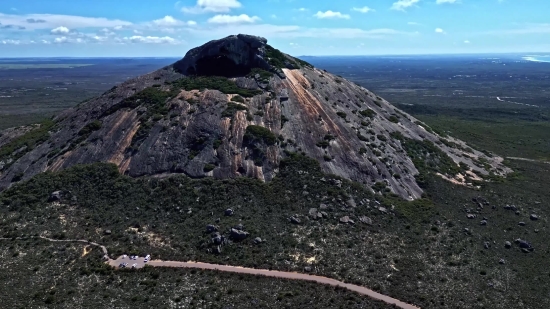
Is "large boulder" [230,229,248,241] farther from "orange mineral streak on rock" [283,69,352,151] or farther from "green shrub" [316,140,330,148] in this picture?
"orange mineral streak on rock" [283,69,352,151]

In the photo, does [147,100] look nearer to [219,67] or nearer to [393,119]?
[219,67]

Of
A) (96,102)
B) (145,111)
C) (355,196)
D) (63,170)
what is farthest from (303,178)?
(96,102)

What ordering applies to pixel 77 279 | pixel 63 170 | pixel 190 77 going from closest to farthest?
pixel 77 279 → pixel 63 170 → pixel 190 77

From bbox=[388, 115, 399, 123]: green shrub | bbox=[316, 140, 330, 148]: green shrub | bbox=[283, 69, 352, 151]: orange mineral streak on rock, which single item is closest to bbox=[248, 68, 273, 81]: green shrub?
bbox=[283, 69, 352, 151]: orange mineral streak on rock

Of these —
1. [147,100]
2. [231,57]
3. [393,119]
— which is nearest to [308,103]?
[231,57]

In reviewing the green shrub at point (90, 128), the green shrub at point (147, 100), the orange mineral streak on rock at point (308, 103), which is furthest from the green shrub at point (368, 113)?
the green shrub at point (90, 128)

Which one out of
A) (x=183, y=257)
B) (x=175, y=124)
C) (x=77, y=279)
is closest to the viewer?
(x=77, y=279)

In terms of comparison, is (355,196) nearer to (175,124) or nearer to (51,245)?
(175,124)
